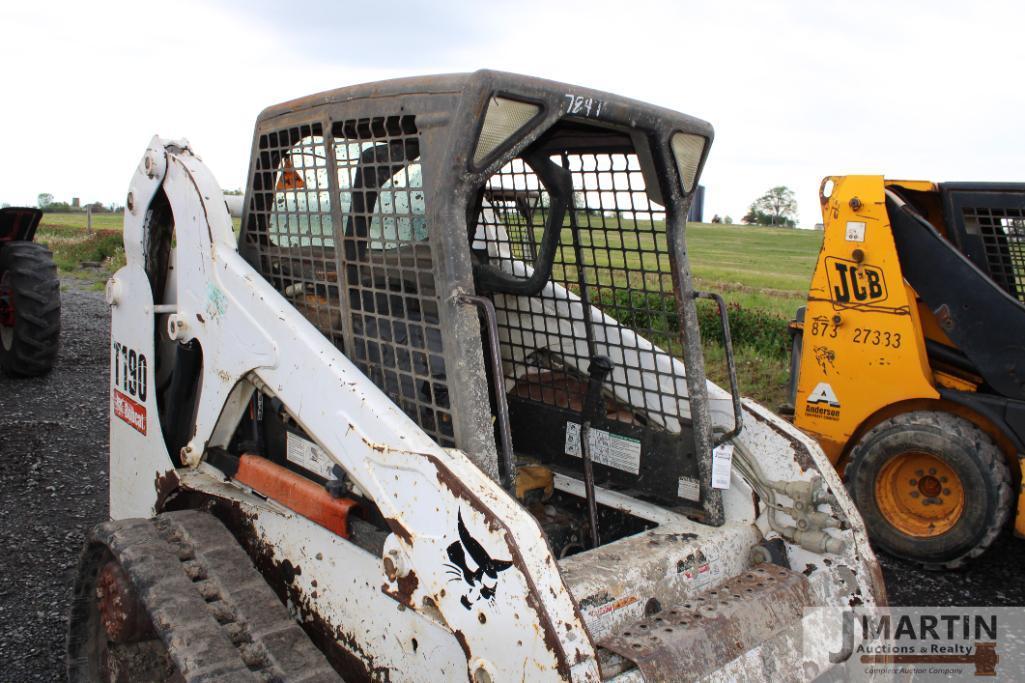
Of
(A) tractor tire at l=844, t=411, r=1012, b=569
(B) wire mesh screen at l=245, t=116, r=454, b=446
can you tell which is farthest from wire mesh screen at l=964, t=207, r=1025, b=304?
(B) wire mesh screen at l=245, t=116, r=454, b=446

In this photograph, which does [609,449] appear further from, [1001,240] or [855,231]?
Result: [1001,240]

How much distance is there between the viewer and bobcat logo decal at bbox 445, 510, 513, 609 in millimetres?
1819

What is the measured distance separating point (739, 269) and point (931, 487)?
49.4ft

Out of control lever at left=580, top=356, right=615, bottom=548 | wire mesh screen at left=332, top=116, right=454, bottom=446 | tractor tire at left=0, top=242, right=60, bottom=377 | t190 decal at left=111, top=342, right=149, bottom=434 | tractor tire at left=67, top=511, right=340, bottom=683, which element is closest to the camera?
tractor tire at left=67, top=511, right=340, bottom=683

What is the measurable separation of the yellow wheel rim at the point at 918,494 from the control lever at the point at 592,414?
8.15ft

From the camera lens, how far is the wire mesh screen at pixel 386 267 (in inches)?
87.7

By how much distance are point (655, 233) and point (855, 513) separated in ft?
3.45

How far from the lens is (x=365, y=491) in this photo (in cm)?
211

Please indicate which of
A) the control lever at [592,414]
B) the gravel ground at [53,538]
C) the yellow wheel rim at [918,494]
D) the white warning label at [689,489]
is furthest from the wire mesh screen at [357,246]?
the yellow wheel rim at [918,494]

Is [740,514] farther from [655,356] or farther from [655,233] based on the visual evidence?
[655,233]

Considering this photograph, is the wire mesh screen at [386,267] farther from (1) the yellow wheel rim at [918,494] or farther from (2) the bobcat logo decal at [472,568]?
(1) the yellow wheel rim at [918,494]

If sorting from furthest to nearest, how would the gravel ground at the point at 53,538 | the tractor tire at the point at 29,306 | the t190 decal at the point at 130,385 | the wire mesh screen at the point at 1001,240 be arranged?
1. the tractor tire at the point at 29,306
2. the wire mesh screen at the point at 1001,240
3. the gravel ground at the point at 53,538
4. the t190 decal at the point at 130,385

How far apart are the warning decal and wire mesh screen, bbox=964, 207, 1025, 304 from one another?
4.37 metres

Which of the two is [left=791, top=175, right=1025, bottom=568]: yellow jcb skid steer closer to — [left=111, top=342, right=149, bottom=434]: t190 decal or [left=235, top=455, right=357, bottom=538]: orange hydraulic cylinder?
[left=235, top=455, right=357, bottom=538]: orange hydraulic cylinder
